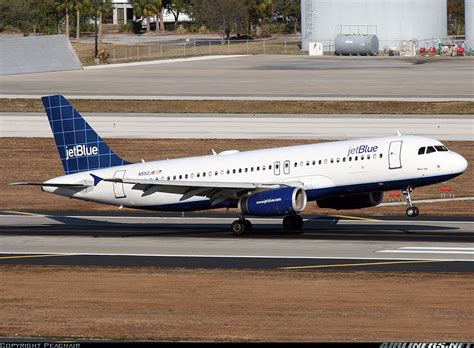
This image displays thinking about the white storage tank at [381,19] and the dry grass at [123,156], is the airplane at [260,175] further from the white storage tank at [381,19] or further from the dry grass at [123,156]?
the white storage tank at [381,19]

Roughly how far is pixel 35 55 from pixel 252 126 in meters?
68.3

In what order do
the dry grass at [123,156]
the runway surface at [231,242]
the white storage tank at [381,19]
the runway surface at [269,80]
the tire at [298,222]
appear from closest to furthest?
1. the runway surface at [231,242]
2. the tire at [298,222]
3. the dry grass at [123,156]
4. the runway surface at [269,80]
5. the white storage tank at [381,19]

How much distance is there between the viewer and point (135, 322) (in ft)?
114

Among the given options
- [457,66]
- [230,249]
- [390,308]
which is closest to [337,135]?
[230,249]

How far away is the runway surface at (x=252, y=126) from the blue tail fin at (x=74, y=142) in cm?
2917

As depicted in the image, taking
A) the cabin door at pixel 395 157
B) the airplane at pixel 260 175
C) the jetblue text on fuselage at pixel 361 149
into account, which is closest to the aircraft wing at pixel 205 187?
the airplane at pixel 260 175

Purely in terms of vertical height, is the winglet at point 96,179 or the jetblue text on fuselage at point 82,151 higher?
the jetblue text on fuselage at point 82,151

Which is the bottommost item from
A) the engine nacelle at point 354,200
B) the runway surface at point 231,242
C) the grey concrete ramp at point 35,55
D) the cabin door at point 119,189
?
the runway surface at point 231,242

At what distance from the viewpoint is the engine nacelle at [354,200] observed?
52.0m

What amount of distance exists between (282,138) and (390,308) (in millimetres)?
47985

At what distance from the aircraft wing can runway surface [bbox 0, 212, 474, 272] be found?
201 centimetres

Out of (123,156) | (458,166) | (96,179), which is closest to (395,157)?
(458,166)

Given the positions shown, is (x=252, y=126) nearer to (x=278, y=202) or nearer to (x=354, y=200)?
(x=354, y=200)

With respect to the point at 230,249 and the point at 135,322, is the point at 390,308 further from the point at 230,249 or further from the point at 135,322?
the point at 230,249
